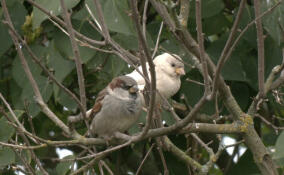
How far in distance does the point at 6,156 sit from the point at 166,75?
1.52 m

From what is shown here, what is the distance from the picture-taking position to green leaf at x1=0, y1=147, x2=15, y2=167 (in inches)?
122

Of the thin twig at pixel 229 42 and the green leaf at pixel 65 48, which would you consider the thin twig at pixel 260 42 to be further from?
the green leaf at pixel 65 48

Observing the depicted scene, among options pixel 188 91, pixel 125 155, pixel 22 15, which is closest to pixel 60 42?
pixel 22 15

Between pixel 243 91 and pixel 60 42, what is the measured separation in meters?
1.31

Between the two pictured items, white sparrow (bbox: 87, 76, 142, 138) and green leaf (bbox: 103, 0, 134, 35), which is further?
white sparrow (bbox: 87, 76, 142, 138)

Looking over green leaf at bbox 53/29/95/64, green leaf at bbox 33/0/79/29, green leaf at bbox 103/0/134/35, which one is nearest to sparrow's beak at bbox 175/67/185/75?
green leaf at bbox 53/29/95/64

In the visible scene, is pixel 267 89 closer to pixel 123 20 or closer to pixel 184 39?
pixel 184 39

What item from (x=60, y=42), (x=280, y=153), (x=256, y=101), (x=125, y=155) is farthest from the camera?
(x=125, y=155)

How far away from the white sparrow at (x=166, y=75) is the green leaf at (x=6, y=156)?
1.04 meters

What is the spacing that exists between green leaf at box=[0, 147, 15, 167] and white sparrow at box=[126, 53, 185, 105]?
3.41 feet

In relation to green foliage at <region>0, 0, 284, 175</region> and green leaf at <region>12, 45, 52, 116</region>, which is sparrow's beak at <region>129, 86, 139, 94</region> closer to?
green foliage at <region>0, 0, 284, 175</region>

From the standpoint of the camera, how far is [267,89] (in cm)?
297

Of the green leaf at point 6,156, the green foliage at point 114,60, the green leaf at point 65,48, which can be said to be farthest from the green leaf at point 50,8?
the green leaf at point 6,156

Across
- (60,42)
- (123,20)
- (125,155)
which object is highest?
(123,20)
